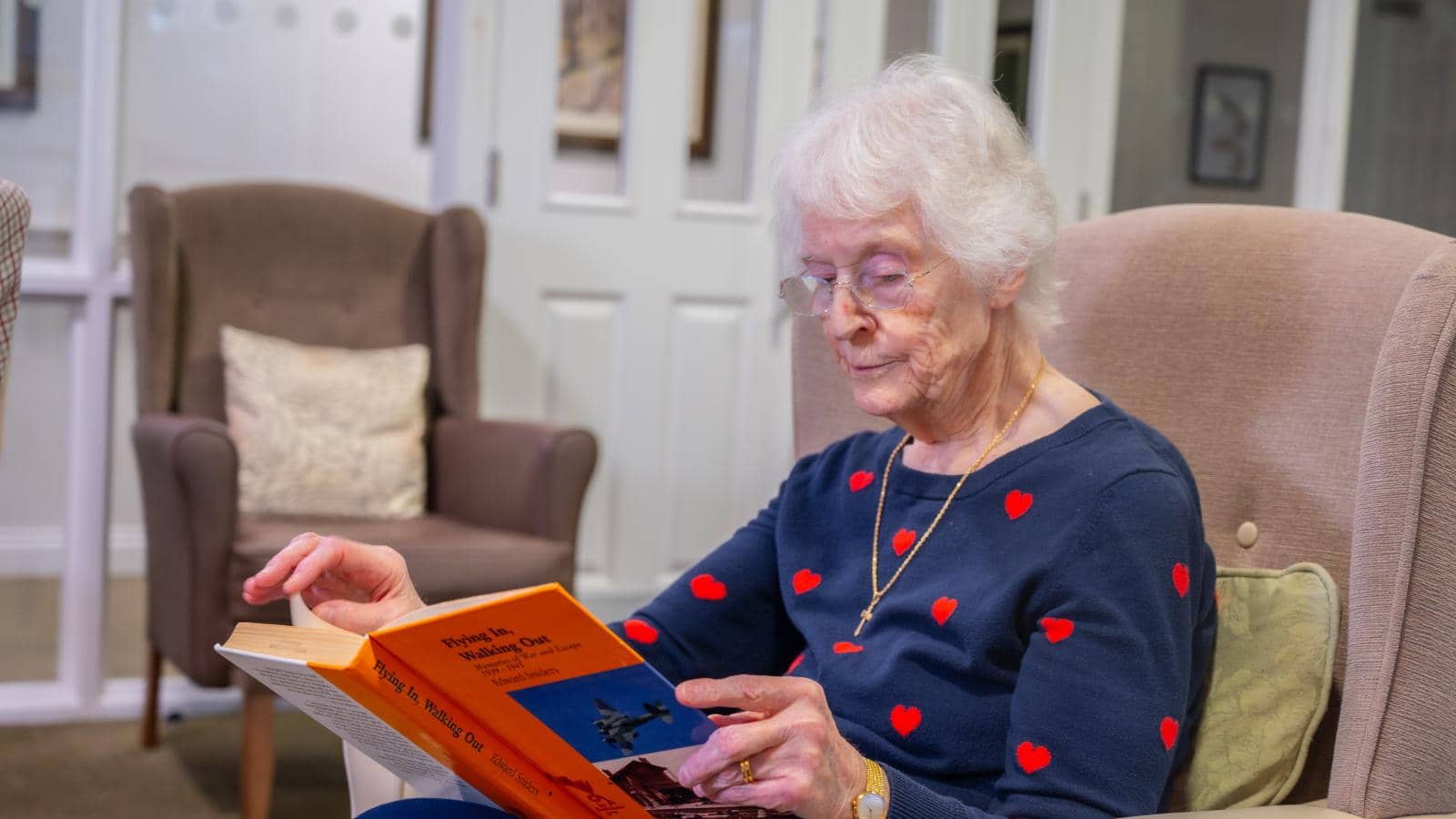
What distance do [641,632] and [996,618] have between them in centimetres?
35

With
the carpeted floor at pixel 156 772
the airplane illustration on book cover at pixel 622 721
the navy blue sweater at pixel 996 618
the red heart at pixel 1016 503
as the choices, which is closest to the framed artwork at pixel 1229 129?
the carpeted floor at pixel 156 772

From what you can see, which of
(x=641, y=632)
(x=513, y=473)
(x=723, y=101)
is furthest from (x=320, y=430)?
(x=641, y=632)

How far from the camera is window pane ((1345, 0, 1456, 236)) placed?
4.63 metres

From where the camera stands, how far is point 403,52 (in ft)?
13.9

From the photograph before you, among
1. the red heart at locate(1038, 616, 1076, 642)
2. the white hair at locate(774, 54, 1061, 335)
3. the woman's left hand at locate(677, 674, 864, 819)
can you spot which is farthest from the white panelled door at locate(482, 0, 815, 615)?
the woman's left hand at locate(677, 674, 864, 819)

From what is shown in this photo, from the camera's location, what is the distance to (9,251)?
1336 millimetres

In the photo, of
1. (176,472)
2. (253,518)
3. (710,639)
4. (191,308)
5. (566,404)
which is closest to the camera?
(710,639)

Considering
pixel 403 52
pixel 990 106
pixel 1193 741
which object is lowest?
pixel 1193 741

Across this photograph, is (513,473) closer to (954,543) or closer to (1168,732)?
(954,543)

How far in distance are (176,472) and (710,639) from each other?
126 cm

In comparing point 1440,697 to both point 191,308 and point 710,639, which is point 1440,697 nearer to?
point 710,639

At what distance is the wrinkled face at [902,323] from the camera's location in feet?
3.71

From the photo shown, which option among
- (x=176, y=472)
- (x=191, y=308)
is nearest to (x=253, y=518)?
(x=176, y=472)

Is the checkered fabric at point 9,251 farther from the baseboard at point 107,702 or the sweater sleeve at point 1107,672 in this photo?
the baseboard at point 107,702
